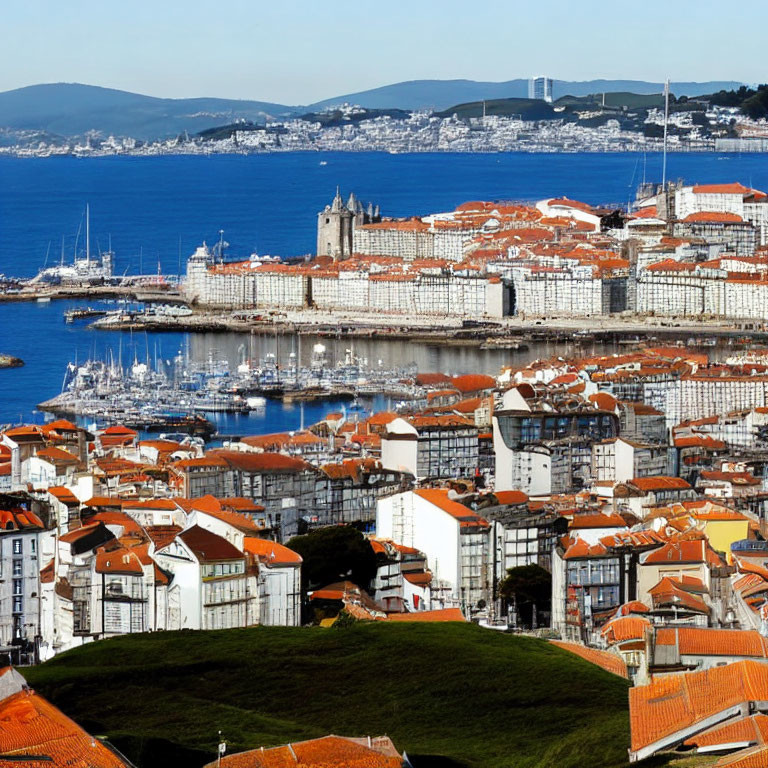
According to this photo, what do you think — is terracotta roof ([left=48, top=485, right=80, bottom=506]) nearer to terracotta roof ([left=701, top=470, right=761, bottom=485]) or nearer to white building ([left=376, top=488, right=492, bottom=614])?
white building ([left=376, top=488, right=492, bottom=614])

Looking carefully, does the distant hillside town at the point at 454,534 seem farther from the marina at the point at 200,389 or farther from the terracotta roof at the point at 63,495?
the marina at the point at 200,389

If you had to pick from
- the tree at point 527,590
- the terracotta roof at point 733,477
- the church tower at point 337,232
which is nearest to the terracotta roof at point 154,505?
the tree at point 527,590

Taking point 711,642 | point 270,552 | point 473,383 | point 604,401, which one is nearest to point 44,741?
point 711,642

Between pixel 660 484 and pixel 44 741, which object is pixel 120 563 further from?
pixel 660 484

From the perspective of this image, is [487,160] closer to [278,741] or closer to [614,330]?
[614,330]

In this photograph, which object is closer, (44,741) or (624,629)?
(44,741)

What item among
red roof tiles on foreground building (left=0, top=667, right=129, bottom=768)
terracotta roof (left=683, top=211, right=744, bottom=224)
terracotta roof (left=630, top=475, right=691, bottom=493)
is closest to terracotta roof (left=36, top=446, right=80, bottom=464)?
terracotta roof (left=630, top=475, right=691, bottom=493)

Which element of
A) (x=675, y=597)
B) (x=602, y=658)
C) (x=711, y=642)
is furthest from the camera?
(x=675, y=597)
